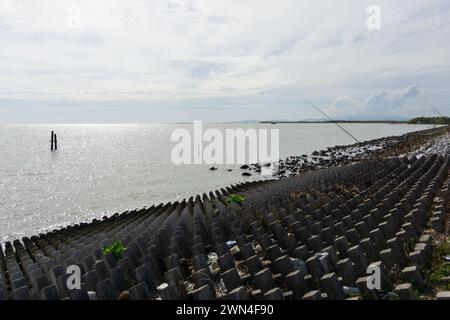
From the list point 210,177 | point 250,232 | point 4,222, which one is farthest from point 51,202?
point 250,232

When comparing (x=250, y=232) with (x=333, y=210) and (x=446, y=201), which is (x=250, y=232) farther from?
(x=446, y=201)

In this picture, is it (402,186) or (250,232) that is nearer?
(250,232)

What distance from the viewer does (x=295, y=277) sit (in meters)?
5.48

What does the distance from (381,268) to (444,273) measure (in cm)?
96
